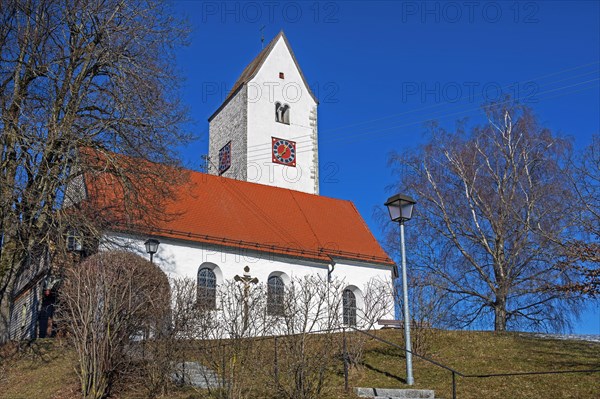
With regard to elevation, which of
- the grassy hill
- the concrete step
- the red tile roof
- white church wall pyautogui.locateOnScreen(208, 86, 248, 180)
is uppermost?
white church wall pyautogui.locateOnScreen(208, 86, 248, 180)

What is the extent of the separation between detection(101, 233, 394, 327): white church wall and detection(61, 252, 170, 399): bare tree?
21.0 feet

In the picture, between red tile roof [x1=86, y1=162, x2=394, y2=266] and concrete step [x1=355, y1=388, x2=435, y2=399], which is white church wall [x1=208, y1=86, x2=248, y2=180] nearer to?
red tile roof [x1=86, y1=162, x2=394, y2=266]

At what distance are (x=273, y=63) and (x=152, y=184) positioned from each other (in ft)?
75.3

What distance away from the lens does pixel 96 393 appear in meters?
12.6

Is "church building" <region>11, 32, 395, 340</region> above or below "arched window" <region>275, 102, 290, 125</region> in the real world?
below

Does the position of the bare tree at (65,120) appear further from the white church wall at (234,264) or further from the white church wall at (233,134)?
the white church wall at (233,134)

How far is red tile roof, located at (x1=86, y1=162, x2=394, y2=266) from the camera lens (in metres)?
24.9

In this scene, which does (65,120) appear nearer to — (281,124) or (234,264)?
(234,264)

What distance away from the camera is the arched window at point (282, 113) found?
131 feet

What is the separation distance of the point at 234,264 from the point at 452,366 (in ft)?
39.9

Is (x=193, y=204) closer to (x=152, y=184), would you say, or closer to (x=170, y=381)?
(x=152, y=184)

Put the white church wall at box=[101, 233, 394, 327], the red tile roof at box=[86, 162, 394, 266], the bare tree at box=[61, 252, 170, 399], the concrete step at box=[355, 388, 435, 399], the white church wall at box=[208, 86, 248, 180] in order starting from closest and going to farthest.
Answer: the concrete step at box=[355, 388, 435, 399] → the bare tree at box=[61, 252, 170, 399] → the white church wall at box=[101, 233, 394, 327] → the red tile roof at box=[86, 162, 394, 266] → the white church wall at box=[208, 86, 248, 180]

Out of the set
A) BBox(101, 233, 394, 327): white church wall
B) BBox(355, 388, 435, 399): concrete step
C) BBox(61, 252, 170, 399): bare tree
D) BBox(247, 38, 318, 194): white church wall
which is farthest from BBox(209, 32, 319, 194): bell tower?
BBox(355, 388, 435, 399): concrete step

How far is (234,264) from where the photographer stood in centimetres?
2514
